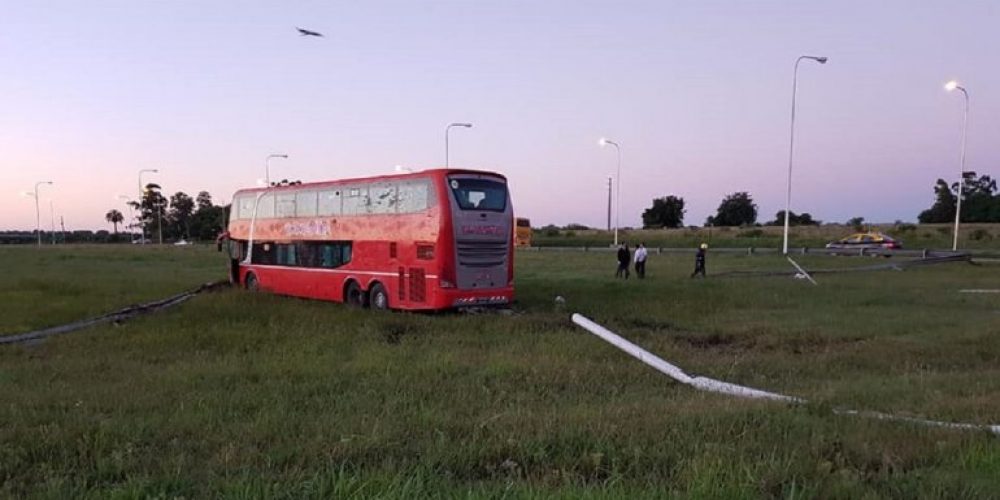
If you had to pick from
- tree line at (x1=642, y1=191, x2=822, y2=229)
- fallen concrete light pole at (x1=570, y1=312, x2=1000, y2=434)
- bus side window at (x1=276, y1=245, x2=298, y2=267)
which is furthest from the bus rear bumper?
tree line at (x1=642, y1=191, x2=822, y2=229)

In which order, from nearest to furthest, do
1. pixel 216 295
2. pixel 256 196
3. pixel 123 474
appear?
1. pixel 123 474
2. pixel 216 295
3. pixel 256 196

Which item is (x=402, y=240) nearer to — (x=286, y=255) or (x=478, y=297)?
(x=478, y=297)

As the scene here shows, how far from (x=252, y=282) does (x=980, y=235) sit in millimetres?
65105

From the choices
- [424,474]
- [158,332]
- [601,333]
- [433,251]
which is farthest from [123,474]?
[433,251]

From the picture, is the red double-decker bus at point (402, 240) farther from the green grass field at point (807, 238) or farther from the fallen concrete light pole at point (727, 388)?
the green grass field at point (807, 238)

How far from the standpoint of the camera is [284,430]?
7.20 m

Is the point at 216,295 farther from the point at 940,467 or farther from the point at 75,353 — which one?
the point at 940,467

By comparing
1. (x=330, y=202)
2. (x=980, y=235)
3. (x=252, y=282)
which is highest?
(x=330, y=202)

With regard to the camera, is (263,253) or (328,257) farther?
(263,253)

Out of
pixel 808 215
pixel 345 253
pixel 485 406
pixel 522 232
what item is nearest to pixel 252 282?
pixel 345 253

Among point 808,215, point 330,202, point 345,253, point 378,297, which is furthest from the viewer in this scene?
point 808,215

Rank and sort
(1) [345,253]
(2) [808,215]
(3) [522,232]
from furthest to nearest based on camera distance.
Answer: (2) [808,215], (3) [522,232], (1) [345,253]

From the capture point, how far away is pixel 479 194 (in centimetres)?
1966

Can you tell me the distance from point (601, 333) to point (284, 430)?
6823 millimetres
